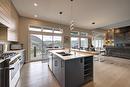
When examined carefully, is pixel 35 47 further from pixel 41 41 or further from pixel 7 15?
pixel 7 15

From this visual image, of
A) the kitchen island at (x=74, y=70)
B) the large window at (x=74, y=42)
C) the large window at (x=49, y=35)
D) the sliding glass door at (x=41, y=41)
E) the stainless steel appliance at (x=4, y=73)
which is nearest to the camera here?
the stainless steel appliance at (x=4, y=73)

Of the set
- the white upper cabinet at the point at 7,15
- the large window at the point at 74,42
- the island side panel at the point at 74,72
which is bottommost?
the island side panel at the point at 74,72

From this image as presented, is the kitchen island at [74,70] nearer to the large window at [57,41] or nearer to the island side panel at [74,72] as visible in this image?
the island side panel at [74,72]

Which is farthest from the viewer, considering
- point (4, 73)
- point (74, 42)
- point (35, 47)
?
point (74, 42)

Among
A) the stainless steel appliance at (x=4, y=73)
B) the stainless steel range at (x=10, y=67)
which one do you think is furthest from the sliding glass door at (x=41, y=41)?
the stainless steel appliance at (x=4, y=73)

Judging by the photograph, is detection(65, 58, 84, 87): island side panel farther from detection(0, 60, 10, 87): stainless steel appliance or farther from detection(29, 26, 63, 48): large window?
detection(29, 26, 63, 48): large window

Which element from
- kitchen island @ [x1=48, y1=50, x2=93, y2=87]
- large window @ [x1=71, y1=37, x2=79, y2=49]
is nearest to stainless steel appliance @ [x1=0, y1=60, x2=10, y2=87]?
kitchen island @ [x1=48, y1=50, x2=93, y2=87]

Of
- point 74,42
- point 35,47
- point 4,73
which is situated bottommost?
point 4,73

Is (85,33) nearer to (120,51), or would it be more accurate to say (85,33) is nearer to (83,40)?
(83,40)

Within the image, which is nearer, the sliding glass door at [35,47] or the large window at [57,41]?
the sliding glass door at [35,47]

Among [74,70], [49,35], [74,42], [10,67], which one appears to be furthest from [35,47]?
[74,70]

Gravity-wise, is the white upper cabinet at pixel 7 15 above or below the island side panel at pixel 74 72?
above

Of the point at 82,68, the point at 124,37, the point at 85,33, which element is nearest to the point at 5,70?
the point at 82,68

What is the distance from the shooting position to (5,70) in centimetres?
177
